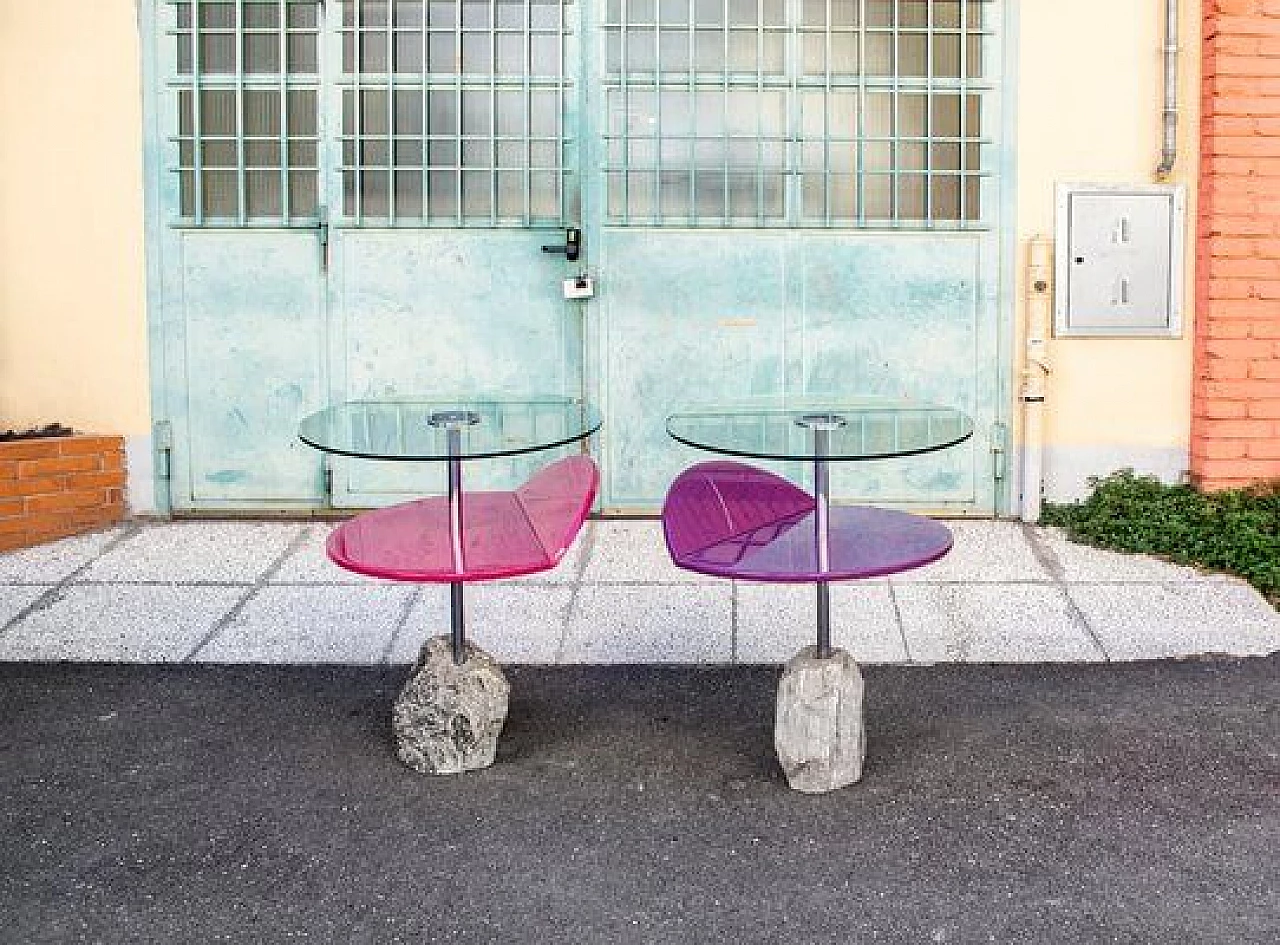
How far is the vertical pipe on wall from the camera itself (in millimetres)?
6934

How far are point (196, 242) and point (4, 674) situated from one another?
2486 mm

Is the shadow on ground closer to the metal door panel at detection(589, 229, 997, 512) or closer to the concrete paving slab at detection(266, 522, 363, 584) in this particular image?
the concrete paving slab at detection(266, 522, 363, 584)

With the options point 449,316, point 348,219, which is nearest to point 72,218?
point 348,219

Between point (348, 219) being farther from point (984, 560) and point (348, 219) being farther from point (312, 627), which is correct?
point (984, 560)

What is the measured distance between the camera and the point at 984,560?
648cm

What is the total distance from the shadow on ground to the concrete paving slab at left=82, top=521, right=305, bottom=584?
0.97 m

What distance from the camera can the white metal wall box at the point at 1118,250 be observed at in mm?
6938

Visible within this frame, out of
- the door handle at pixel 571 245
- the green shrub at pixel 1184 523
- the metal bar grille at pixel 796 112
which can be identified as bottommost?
the green shrub at pixel 1184 523

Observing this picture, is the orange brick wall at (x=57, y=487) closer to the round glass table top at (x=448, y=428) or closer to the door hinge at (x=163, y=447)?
the door hinge at (x=163, y=447)

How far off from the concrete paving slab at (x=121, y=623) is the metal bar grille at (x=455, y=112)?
1995 mm

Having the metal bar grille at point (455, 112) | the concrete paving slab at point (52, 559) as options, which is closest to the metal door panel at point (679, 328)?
the metal bar grille at point (455, 112)

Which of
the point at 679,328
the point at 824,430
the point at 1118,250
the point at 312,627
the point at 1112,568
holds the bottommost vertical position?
the point at 312,627

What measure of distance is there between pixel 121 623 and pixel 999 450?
3935mm

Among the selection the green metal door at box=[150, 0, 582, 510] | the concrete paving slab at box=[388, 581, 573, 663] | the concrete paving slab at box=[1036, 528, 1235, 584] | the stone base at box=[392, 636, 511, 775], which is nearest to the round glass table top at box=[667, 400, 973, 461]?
the stone base at box=[392, 636, 511, 775]
